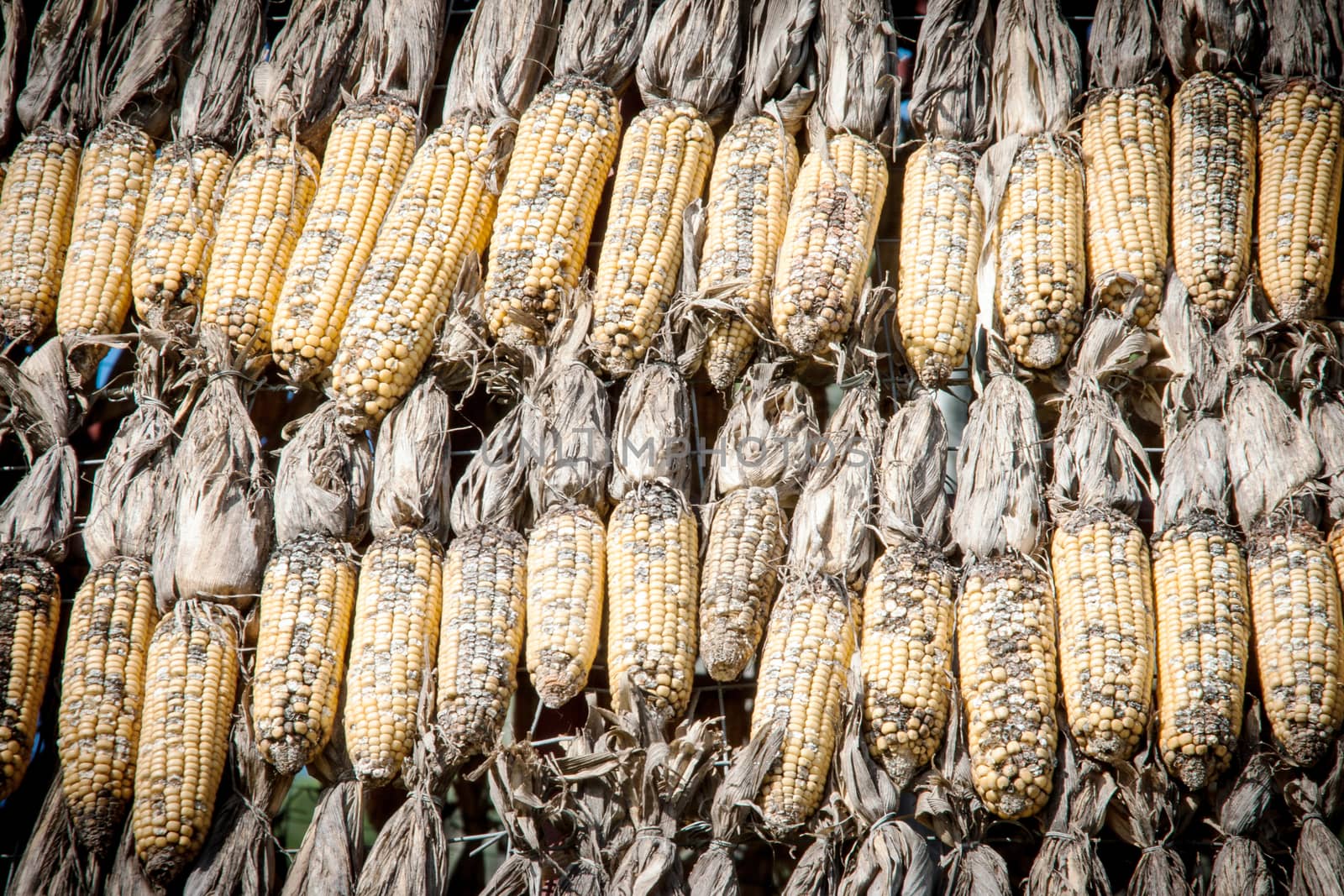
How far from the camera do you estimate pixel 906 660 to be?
3312 mm

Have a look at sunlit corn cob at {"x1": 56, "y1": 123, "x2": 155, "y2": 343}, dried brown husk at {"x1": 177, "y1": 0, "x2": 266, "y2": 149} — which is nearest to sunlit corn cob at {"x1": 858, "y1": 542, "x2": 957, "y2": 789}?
sunlit corn cob at {"x1": 56, "y1": 123, "x2": 155, "y2": 343}

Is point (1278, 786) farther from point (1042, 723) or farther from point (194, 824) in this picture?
point (194, 824)

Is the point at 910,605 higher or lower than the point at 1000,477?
lower

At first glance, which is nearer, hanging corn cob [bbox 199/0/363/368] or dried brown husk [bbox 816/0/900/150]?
hanging corn cob [bbox 199/0/363/368]

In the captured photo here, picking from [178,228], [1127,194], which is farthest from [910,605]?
[178,228]

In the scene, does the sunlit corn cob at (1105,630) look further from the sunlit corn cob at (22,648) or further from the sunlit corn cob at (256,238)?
the sunlit corn cob at (22,648)

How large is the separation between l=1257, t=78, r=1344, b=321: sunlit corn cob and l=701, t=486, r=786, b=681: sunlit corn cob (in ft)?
5.68

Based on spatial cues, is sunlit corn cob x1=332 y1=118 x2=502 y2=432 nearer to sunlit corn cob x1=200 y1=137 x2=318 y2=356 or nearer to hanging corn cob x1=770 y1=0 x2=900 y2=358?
sunlit corn cob x1=200 y1=137 x2=318 y2=356

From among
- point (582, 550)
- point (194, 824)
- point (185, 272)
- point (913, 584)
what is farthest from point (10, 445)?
point (913, 584)

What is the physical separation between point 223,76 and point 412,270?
1201mm

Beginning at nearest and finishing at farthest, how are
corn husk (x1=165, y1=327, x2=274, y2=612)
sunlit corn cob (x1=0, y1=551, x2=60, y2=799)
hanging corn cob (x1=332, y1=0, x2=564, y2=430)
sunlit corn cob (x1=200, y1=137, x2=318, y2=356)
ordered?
1. sunlit corn cob (x1=0, y1=551, x2=60, y2=799)
2. corn husk (x1=165, y1=327, x2=274, y2=612)
3. hanging corn cob (x1=332, y1=0, x2=564, y2=430)
4. sunlit corn cob (x1=200, y1=137, x2=318, y2=356)

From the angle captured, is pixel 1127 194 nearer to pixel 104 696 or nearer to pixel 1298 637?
pixel 1298 637

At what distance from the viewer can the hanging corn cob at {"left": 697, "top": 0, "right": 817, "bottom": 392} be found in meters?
3.71

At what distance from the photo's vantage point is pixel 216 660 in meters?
3.47
